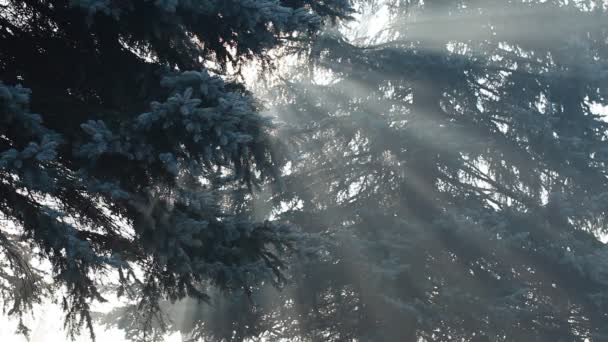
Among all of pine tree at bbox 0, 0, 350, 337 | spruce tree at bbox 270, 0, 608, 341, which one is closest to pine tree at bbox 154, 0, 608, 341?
spruce tree at bbox 270, 0, 608, 341

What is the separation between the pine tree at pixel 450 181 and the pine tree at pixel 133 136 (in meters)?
3.70

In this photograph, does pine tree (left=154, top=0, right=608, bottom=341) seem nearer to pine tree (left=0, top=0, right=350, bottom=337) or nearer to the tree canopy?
the tree canopy

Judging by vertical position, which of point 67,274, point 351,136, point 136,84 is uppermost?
point 351,136

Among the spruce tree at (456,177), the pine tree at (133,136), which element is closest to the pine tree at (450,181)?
the spruce tree at (456,177)

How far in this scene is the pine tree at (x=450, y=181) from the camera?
29.1ft

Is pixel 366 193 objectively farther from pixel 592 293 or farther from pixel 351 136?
pixel 592 293

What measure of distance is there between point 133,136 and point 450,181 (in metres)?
8.22

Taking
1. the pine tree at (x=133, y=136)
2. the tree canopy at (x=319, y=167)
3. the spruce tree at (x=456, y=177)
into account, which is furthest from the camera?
the spruce tree at (x=456, y=177)

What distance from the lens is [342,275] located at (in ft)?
30.0

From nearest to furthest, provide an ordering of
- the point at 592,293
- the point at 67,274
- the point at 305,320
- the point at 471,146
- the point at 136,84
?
the point at 67,274 < the point at 136,84 < the point at 592,293 < the point at 305,320 < the point at 471,146

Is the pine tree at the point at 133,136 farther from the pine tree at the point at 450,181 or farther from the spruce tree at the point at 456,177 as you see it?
the spruce tree at the point at 456,177

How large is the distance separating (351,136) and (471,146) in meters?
2.15

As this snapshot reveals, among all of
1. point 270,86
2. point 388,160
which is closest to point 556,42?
point 388,160

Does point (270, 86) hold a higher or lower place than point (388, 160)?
higher
